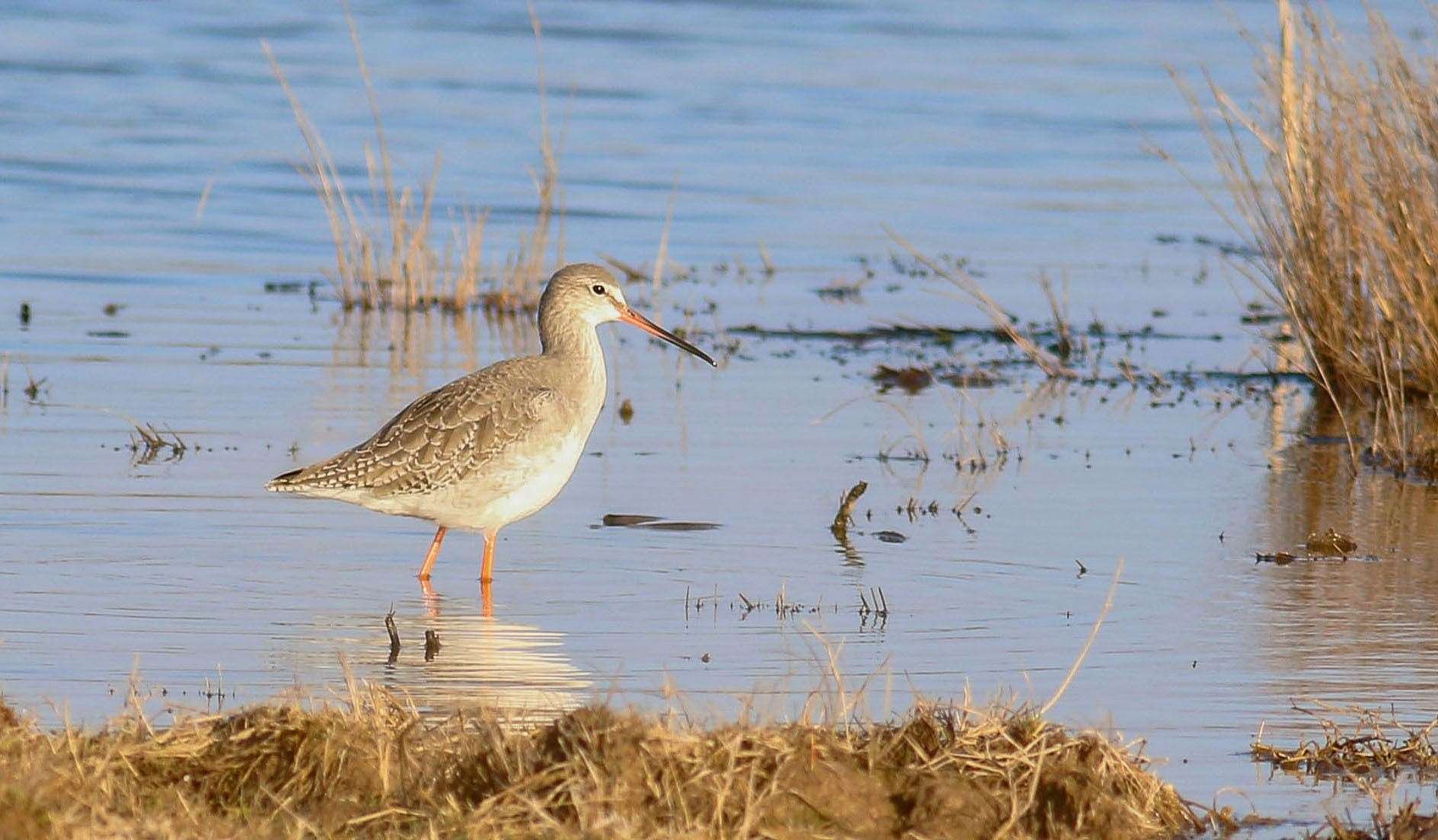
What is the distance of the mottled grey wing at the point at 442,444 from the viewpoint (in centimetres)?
857

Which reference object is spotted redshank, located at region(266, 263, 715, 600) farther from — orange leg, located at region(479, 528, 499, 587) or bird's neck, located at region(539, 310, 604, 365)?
bird's neck, located at region(539, 310, 604, 365)

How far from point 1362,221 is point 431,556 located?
16.2 ft

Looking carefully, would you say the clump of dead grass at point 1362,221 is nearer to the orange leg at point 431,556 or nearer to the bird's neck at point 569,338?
the bird's neck at point 569,338

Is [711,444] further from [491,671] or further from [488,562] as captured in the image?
[491,671]

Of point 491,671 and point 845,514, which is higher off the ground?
point 845,514

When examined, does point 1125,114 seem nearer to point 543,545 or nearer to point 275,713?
point 543,545

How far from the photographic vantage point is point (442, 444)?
8.68 m

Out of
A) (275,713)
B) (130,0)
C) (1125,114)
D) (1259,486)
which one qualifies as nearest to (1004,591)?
(1259,486)

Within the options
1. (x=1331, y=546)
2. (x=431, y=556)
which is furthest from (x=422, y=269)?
(x=1331, y=546)

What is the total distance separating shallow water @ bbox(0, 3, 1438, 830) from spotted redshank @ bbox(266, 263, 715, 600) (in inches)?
9.2

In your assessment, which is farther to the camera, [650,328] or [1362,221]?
[1362,221]

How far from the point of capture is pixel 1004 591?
8.00 meters

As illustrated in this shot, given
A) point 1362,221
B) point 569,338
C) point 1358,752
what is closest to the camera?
point 1358,752

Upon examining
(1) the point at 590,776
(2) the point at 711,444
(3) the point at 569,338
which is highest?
(3) the point at 569,338
